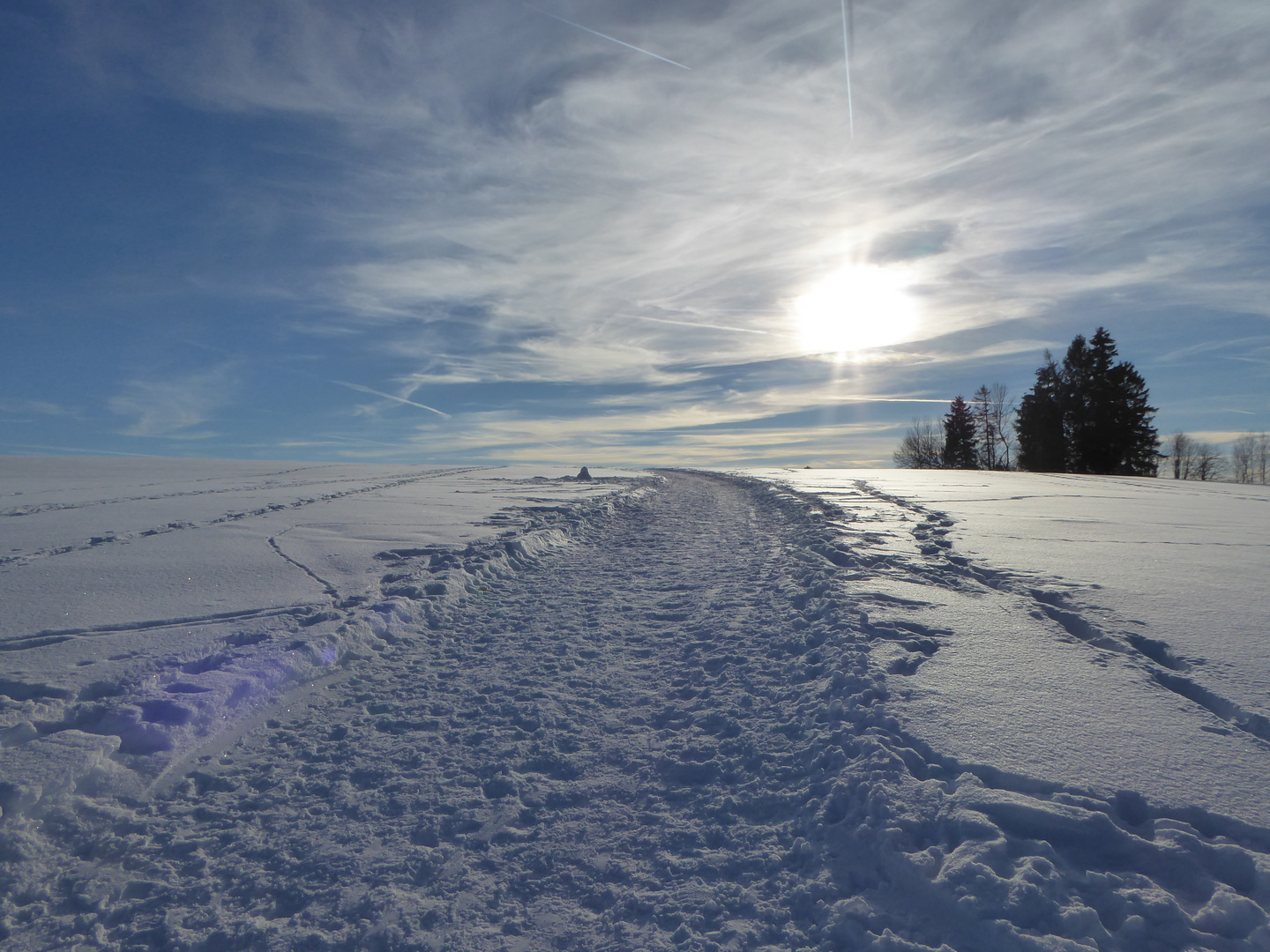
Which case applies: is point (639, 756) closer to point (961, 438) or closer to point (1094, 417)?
point (1094, 417)

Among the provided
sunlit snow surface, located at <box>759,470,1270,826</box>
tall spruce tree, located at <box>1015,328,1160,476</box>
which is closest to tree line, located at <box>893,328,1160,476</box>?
tall spruce tree, located at <box>1015,328,1160,476</box>

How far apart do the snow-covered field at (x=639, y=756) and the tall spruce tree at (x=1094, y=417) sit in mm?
39305

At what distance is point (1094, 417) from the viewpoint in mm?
39406

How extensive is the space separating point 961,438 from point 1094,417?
16223mm

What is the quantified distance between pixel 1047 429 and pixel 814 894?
48355 millimetres

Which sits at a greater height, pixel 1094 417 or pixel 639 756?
pixel 1094 417

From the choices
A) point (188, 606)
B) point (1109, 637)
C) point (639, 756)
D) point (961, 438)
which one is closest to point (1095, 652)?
point (1109, 637)

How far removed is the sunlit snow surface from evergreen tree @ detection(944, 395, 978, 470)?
5060 cm

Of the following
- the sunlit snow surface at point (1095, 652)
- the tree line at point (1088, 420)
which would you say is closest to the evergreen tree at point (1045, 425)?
the tree line at point (1088, 420)

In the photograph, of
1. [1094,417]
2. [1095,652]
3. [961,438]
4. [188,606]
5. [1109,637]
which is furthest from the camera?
[961,438]

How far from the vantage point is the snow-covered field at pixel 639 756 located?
7.43ft

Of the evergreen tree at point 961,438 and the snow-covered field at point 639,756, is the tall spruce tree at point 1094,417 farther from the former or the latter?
the snow-covered field at point 639,756

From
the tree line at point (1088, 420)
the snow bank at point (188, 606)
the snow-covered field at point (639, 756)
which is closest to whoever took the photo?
the snow-covered field at point (639, 756)

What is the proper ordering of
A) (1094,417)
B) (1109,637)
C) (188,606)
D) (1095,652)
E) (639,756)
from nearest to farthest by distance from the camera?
1. (639,756)
2. (1095,652)
3. (1109,637)
4. (188,606)
5. (1094,417)
